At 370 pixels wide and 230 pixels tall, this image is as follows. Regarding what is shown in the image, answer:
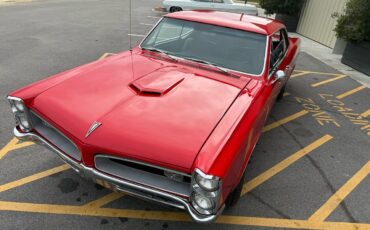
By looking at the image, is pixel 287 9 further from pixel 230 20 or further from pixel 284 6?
pixel 230 20

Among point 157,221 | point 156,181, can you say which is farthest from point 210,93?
point 157,221

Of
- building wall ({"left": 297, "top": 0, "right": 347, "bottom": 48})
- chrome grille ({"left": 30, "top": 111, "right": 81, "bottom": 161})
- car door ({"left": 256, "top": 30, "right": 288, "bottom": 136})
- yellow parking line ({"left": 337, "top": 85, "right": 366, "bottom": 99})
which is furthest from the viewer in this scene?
building wall ({"left": 297, "top": 0, "right": 347, "bottom": 48})

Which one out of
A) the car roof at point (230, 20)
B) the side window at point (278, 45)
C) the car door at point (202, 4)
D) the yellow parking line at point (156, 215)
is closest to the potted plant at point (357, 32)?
the side window at point (278, 45)

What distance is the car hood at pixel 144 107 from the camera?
7.31ft

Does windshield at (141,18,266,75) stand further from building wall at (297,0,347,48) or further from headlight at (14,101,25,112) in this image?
building wall at (297,0,347,48)

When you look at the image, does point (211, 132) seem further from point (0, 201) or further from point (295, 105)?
point (295, 105)

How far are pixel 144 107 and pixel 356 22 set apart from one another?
8.43 m

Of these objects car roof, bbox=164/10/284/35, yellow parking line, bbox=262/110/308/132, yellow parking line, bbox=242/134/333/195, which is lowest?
yellow parking line, bbox=262/110/308/132

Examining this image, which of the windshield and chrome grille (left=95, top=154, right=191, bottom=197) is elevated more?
the windshield

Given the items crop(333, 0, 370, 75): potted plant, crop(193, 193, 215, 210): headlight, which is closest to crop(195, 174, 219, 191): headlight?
crop(193, 193, 215, 210): headlight

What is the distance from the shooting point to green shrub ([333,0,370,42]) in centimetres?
832

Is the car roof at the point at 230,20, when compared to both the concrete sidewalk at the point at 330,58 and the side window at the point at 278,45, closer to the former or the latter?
the side window at the point at 278,45

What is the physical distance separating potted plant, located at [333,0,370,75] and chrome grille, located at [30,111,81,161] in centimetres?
864

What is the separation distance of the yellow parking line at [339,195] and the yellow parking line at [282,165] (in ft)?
2.14
